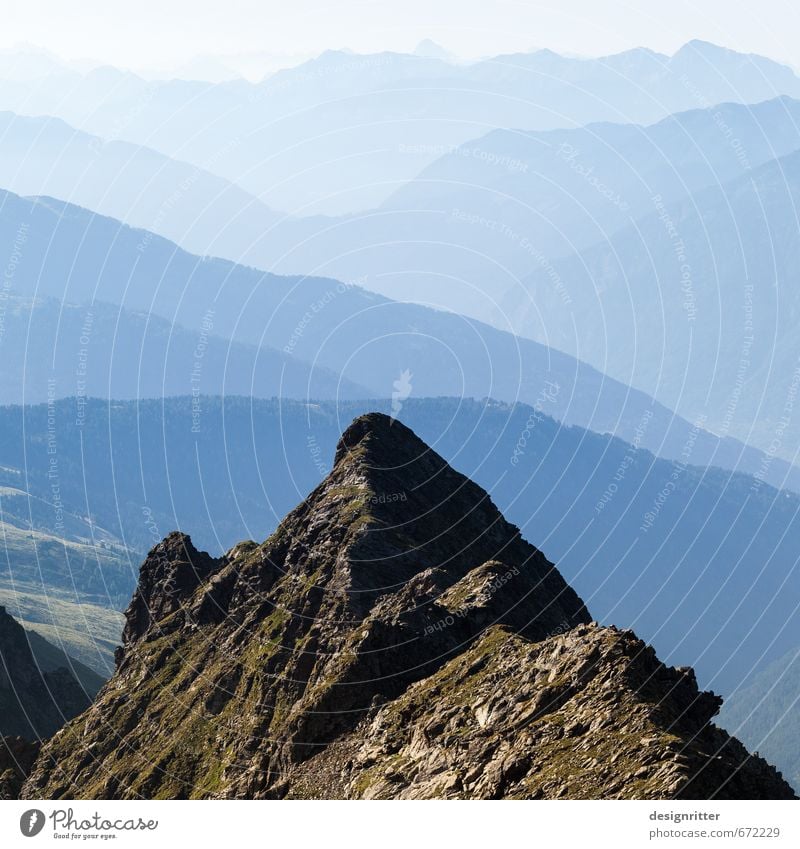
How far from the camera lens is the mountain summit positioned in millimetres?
105875

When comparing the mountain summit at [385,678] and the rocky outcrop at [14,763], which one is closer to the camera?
the mountain summit at [385,678]

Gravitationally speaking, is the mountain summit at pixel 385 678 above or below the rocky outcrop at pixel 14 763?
above

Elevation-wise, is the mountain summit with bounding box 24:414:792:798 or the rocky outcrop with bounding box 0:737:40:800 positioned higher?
the mountain summit with bounding box 24:414:792:798

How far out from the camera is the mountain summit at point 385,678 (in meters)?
106

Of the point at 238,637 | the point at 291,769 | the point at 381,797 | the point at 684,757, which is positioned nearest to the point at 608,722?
the point at 684,757

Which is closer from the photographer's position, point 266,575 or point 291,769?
point 291,769

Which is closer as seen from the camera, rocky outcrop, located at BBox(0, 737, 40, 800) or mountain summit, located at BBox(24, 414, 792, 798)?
mountain summit, located at BBox(24, 414, 792, 798)

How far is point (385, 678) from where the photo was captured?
13825 centimetres

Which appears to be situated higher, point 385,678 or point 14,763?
point 385,678
